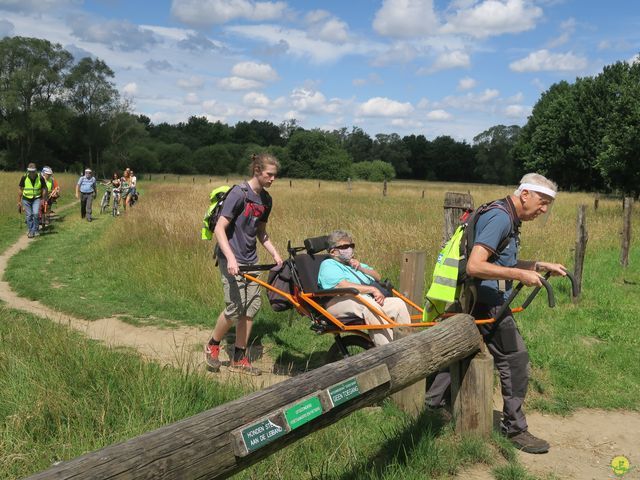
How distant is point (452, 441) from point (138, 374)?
2302 mm

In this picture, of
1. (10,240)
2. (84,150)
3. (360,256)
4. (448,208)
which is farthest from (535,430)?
(84,150)

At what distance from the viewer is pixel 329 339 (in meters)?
6.83

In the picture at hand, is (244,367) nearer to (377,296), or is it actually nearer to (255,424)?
(377,296)

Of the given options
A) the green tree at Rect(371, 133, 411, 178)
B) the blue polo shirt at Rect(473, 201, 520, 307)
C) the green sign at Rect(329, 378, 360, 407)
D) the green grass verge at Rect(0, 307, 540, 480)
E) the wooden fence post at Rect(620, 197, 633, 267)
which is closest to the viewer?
the green sign at Rect(329, 378, 360, 407)

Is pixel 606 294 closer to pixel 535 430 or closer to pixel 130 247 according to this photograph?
pixel 535 430

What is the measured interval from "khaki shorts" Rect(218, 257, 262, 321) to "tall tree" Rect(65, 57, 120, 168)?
59728mm

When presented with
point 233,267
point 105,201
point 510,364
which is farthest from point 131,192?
point 510,364

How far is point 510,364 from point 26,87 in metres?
59.5

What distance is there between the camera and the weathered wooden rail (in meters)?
2.18

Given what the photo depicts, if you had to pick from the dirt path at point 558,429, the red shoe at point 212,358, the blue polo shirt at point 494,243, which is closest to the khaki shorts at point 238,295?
the red shoe at point 212,358

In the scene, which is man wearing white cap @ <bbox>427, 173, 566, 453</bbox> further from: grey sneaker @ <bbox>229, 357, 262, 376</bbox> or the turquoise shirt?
grey sneaker @ <bbox>229, 357, 262, 376</bbox>

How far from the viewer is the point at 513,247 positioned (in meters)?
4.16

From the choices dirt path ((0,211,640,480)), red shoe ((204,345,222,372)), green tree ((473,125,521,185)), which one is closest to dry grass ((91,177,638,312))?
dirt path ((0,211,640,480))

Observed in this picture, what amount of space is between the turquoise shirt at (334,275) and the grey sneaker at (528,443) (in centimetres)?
186
